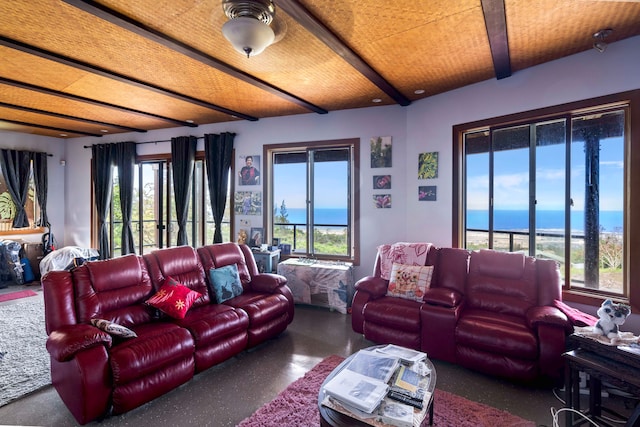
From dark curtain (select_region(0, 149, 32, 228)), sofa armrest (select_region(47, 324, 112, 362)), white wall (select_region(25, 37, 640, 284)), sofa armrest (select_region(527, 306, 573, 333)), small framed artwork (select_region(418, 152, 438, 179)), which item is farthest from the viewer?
dark curtain (select_region(0, 149, 32, 228))

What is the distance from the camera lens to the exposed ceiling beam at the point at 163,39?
221 centimetres

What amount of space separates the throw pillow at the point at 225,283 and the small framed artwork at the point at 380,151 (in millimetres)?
2510

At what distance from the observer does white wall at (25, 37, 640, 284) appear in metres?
2.97

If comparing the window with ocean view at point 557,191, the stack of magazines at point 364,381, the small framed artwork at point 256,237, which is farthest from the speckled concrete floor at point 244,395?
the small framed artwork at point 256,237

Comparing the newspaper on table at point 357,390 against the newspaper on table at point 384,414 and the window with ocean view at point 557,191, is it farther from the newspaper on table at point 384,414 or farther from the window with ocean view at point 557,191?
the window with ocean view at point 557,191

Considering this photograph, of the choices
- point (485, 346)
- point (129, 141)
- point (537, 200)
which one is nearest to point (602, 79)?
point (537, 200)

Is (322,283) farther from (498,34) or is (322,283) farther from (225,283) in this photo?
(498,34)

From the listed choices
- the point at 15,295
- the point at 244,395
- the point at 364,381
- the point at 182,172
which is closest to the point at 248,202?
the point at 182,172

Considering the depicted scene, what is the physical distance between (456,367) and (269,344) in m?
1.85

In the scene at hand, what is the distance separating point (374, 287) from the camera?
347 cm

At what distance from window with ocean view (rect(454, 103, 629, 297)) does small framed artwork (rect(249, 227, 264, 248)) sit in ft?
9.97

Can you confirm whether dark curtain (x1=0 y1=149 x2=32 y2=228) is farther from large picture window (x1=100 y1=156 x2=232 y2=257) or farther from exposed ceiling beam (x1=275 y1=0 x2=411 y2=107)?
exposed ceiling beam (x1=275 y1=0 x2=411 y2=107)

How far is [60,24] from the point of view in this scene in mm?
2463

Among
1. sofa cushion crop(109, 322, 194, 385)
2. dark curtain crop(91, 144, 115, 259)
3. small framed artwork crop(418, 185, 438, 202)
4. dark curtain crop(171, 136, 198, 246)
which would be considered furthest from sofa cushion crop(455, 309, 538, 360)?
dark curtain crop(91, 144, 115, 259)
